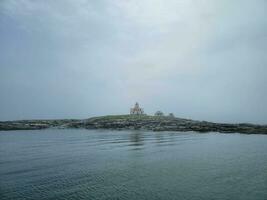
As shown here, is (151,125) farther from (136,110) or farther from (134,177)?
(134,177)

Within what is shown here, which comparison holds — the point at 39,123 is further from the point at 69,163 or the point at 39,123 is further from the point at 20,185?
the point at 20,185

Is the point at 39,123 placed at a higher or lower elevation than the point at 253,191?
higher

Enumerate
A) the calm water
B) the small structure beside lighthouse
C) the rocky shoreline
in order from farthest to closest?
1. the small structure beside lighthouse
2. the rocky shoreline
3. the calm water

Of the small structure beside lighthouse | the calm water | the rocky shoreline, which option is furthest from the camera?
the small structure beside lighthouse

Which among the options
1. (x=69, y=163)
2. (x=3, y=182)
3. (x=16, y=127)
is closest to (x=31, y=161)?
(x=69, y=163)

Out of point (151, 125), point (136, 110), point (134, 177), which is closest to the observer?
point (134, 177)

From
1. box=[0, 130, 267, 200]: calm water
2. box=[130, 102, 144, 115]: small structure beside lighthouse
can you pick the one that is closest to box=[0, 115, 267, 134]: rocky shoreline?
box=[130, 102, 144, 115]: small structure beside lighthouse

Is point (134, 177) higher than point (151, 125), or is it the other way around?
point (151, 125)

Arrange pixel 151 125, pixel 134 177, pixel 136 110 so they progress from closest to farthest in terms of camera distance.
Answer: pixel 134 177 → pixel 151 125 → pixel 136 110

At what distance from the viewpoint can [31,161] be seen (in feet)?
154

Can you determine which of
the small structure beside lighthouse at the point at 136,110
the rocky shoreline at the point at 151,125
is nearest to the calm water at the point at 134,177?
the rocky shoreline at the point at 151,125

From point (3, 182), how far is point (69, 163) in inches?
532

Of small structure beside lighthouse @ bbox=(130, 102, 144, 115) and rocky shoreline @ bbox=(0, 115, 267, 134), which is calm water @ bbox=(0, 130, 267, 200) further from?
small structure beside lighthouse @ bbox=(130, 102, 144, 115)

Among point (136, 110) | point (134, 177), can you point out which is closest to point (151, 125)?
point (136, 110)
